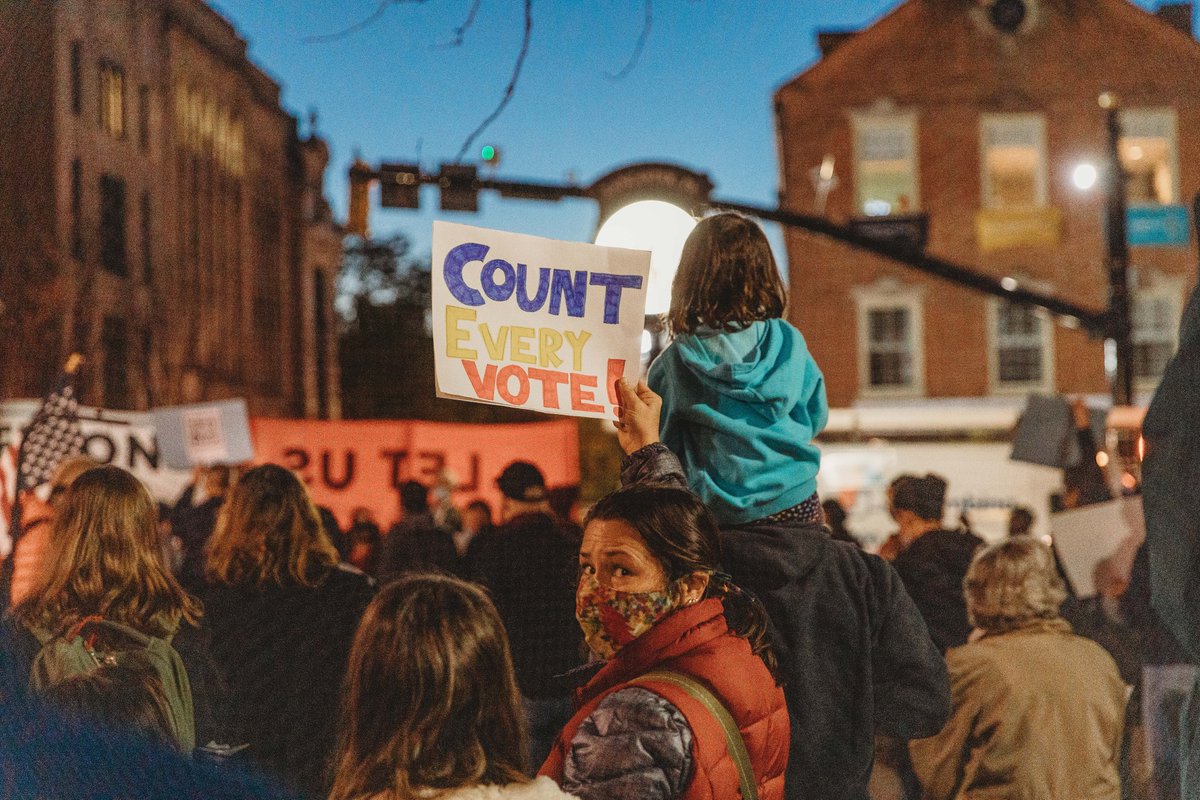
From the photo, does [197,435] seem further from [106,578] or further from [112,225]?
[112,225]

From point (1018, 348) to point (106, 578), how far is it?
21.5 m

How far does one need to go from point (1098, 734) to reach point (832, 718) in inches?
52.2

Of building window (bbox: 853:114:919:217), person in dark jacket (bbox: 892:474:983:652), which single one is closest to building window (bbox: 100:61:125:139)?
building window (bbox: 853:114:919:217)

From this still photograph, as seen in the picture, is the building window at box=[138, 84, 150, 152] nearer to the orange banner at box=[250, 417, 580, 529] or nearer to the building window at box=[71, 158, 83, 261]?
the building window at box=[71, 158, 83, 261]

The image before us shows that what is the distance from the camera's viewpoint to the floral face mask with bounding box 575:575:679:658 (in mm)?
2293

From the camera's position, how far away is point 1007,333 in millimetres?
22438

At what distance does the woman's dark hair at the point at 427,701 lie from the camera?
2.03 meters

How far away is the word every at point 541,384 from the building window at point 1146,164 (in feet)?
45.8

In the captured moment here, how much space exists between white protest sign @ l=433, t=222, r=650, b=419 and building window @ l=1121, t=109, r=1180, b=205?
546 inches

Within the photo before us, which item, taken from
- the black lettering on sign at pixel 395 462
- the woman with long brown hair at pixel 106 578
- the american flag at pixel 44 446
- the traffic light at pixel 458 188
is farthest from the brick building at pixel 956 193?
the woman with long brown hair at pixel 106 578

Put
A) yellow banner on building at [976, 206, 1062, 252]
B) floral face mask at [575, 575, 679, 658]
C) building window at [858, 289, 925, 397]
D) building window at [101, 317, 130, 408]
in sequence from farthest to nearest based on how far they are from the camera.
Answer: building window at [858, 289, 925, 397] < building window at [101, 317, 130, 408] < yellow banner on building at [976, 206, 1062, 252] < floral face mask at [575, 575, 679, 658]

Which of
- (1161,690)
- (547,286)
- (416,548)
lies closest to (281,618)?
(547,286)

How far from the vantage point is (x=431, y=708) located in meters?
2.04

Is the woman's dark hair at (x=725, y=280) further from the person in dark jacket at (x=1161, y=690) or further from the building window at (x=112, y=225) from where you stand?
the building window at (x=112, y=225)
